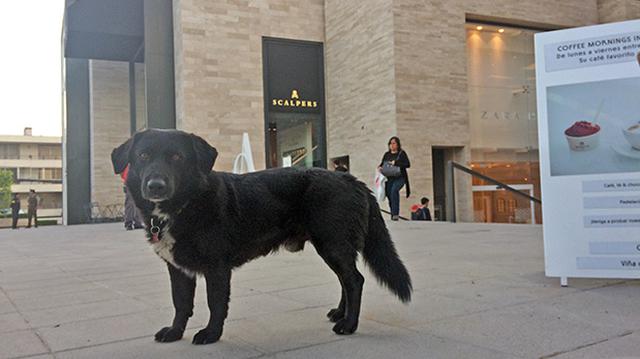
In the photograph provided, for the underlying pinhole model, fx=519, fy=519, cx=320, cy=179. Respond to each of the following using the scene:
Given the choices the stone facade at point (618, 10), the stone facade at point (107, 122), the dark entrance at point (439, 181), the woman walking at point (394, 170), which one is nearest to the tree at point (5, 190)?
the stone facade at point (107, 122)

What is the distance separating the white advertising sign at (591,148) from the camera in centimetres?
391

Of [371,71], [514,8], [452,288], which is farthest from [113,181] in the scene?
[452,288]

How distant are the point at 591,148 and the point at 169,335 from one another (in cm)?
332

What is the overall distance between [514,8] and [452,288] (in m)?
21.2

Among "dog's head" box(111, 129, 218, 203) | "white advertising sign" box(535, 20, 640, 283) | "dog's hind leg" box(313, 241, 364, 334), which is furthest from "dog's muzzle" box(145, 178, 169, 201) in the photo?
"white advertising sign" box(535, 20, 640, 283)

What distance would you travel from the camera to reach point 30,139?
259ft

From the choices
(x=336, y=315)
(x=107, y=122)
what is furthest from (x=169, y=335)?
(x=107, y=122)

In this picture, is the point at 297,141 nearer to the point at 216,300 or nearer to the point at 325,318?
the point at 325,318

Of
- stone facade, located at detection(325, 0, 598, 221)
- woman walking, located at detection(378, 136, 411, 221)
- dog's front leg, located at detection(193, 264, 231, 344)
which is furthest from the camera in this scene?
stone facade, located at detection(325, 0, 598, 221)

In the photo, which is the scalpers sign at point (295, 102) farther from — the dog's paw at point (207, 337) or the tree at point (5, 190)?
the tree at point (5, 190)

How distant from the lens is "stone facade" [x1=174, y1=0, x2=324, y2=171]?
20.9 m

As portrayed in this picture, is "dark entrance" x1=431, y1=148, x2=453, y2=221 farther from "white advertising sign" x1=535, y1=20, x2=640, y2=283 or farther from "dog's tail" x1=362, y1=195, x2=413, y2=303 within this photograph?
"dog's tail" x1=362, y1=195, x2=413, y2=303

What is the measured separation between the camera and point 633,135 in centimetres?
392

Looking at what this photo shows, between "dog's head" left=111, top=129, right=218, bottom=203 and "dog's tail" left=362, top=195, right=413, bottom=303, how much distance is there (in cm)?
105
